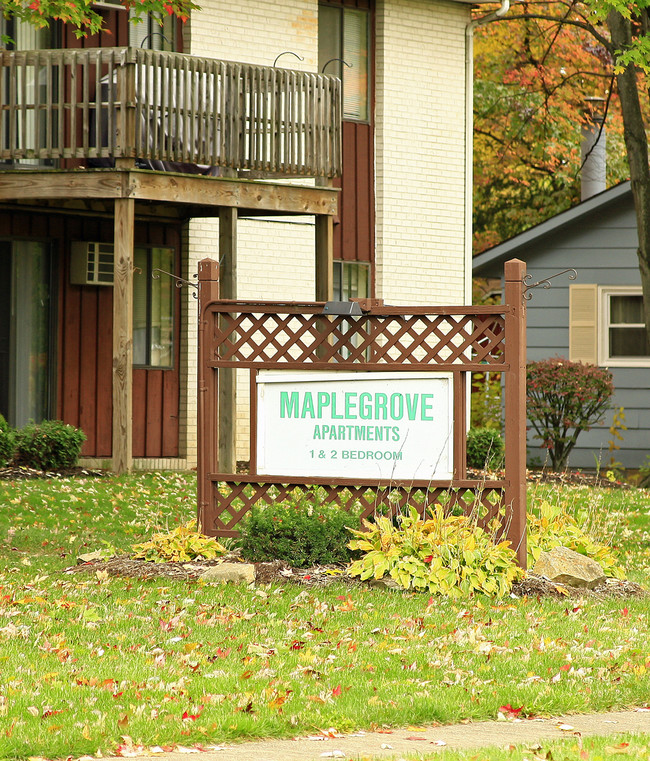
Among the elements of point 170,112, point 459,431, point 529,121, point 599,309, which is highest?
point 529,121

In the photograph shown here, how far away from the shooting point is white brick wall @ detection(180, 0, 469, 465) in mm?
17594

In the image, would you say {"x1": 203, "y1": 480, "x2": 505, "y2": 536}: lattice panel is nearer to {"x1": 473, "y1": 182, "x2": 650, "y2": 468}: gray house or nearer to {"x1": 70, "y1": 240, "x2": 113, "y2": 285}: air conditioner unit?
{"x1": 70, "y1": 240, "x2": 113, "y2": 285}: air conditioner unit

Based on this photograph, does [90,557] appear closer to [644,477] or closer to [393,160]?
[644,477]

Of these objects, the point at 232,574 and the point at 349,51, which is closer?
the point at 232,574

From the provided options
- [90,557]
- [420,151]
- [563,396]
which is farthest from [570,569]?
[420,151]

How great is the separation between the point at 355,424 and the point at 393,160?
10419 millimetres

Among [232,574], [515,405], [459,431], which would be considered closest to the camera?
[232,574]

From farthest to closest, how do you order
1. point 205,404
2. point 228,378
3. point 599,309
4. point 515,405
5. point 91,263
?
1. point 599,309
2. point 91,263
3. point 228,378
4. point 205,404
5. point 515,405

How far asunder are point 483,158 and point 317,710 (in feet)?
88.4

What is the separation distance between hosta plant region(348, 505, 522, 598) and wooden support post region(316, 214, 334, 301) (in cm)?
738

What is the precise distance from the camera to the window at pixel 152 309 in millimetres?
17250

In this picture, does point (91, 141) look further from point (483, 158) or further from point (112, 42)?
point (483, 158)

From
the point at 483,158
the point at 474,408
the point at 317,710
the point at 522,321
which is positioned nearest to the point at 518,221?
the point at 483,158

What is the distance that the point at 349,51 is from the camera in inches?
747
